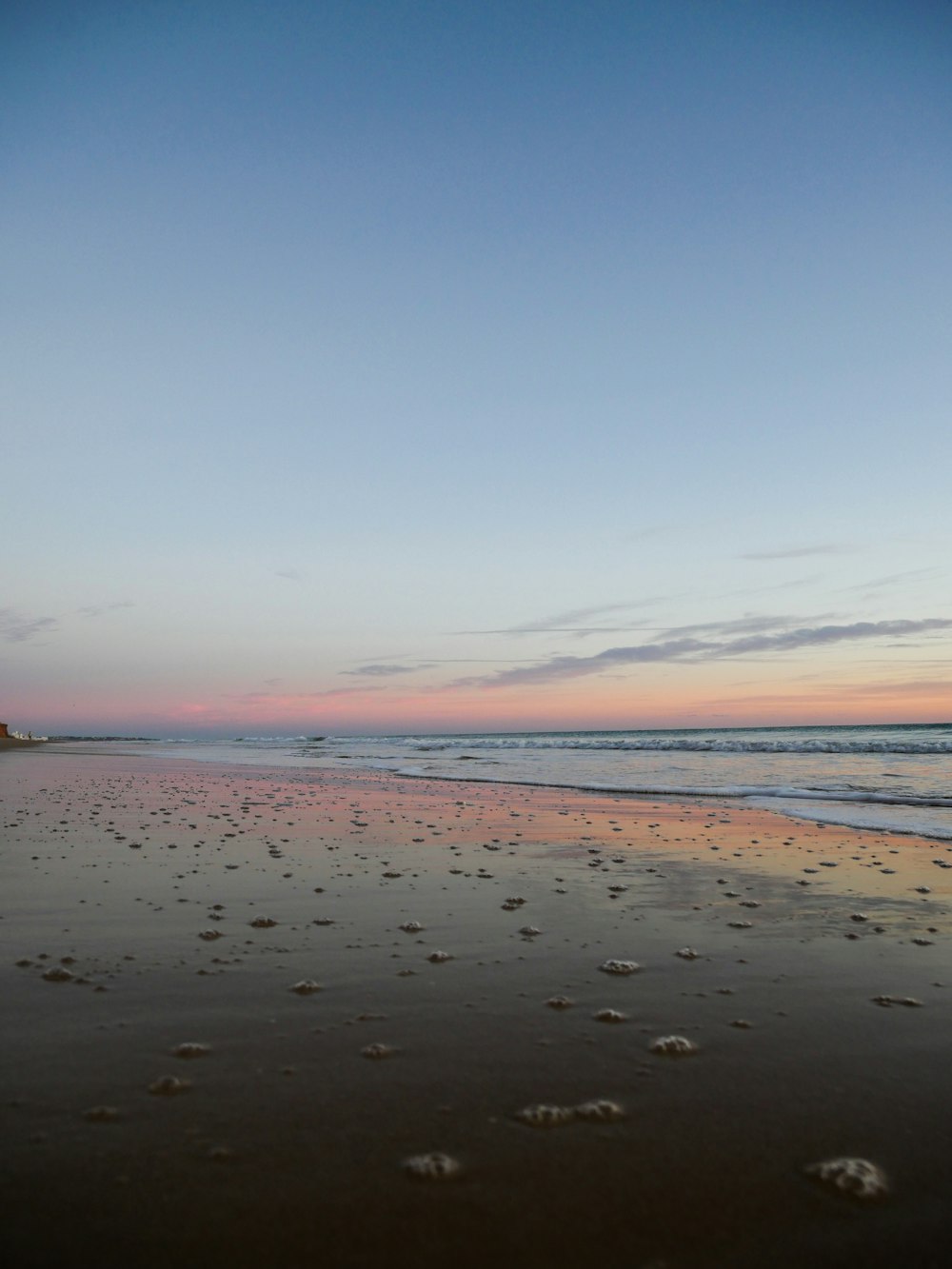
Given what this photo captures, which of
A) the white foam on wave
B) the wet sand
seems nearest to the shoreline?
the white foam on wave

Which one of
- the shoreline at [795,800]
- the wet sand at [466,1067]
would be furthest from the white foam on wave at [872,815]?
the wet sand at [466,1067]

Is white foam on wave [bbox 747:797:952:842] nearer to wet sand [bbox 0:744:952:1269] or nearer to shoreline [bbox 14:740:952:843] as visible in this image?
shoreline [bbox 14:740:952:843]

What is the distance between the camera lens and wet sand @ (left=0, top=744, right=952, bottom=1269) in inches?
87.7

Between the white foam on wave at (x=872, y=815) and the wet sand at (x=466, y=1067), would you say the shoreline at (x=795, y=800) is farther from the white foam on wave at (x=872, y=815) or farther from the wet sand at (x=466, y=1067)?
the wet sand at (x=466, y=1067)

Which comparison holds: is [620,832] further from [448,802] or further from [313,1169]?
[313,1169]

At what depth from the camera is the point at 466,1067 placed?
128 inches

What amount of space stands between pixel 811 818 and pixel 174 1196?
42.1ft

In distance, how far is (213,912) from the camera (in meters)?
5.80

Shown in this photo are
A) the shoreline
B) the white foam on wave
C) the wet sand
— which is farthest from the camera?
the shoreline

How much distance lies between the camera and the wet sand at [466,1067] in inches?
87.7

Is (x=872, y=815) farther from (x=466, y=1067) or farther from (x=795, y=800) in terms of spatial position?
(x=466, y=1067)

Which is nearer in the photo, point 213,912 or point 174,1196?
point 174,1196

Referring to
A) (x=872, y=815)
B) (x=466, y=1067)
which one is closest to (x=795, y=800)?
(x=872, y=815)

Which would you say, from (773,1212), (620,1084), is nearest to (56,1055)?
(620,1084)
